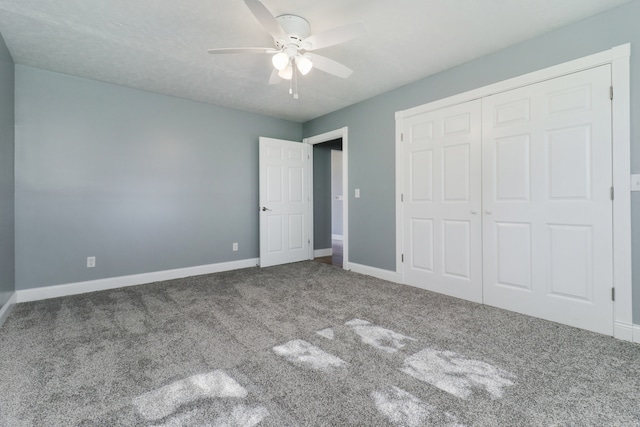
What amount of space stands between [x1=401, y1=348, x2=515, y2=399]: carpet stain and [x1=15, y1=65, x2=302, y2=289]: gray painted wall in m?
3.37

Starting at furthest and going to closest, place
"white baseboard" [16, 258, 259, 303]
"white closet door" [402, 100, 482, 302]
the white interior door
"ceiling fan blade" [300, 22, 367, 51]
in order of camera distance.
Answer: the white interior door < "white baseboard" [16, 258, 259, 303] < "white closet door" [402, 100, 482, 302] < "ceiling fan blade" [300, 22, 367, 51]

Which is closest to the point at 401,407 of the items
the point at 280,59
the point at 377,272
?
the point at 280,59

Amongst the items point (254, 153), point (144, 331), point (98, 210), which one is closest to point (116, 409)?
point (144, 331)

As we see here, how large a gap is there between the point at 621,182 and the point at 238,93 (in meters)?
3.94

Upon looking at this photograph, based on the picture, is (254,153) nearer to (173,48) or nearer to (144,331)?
(173,48)

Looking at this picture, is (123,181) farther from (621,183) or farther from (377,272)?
(621,183)

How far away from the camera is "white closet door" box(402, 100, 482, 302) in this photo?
298 cm

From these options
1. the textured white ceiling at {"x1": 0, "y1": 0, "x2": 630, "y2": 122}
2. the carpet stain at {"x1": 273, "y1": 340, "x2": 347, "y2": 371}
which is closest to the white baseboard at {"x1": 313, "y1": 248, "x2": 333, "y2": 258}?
the textured white ceiling at {"x1": 0, "y1": 0, "x2": 630, "y2": 122}

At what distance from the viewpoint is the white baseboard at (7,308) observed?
249 cm

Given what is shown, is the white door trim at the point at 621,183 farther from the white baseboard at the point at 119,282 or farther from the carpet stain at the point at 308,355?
the white baseboard at the point at 119,282

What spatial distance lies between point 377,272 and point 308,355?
86.7 inches

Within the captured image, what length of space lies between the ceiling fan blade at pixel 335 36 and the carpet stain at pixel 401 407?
7.21ft

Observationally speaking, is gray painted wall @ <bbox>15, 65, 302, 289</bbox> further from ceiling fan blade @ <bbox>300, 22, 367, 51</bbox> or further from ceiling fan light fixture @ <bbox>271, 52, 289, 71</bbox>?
ceiling fan blade @ <bbox>300, 22, 367, 51</bbox>

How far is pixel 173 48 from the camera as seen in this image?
2674 mm
